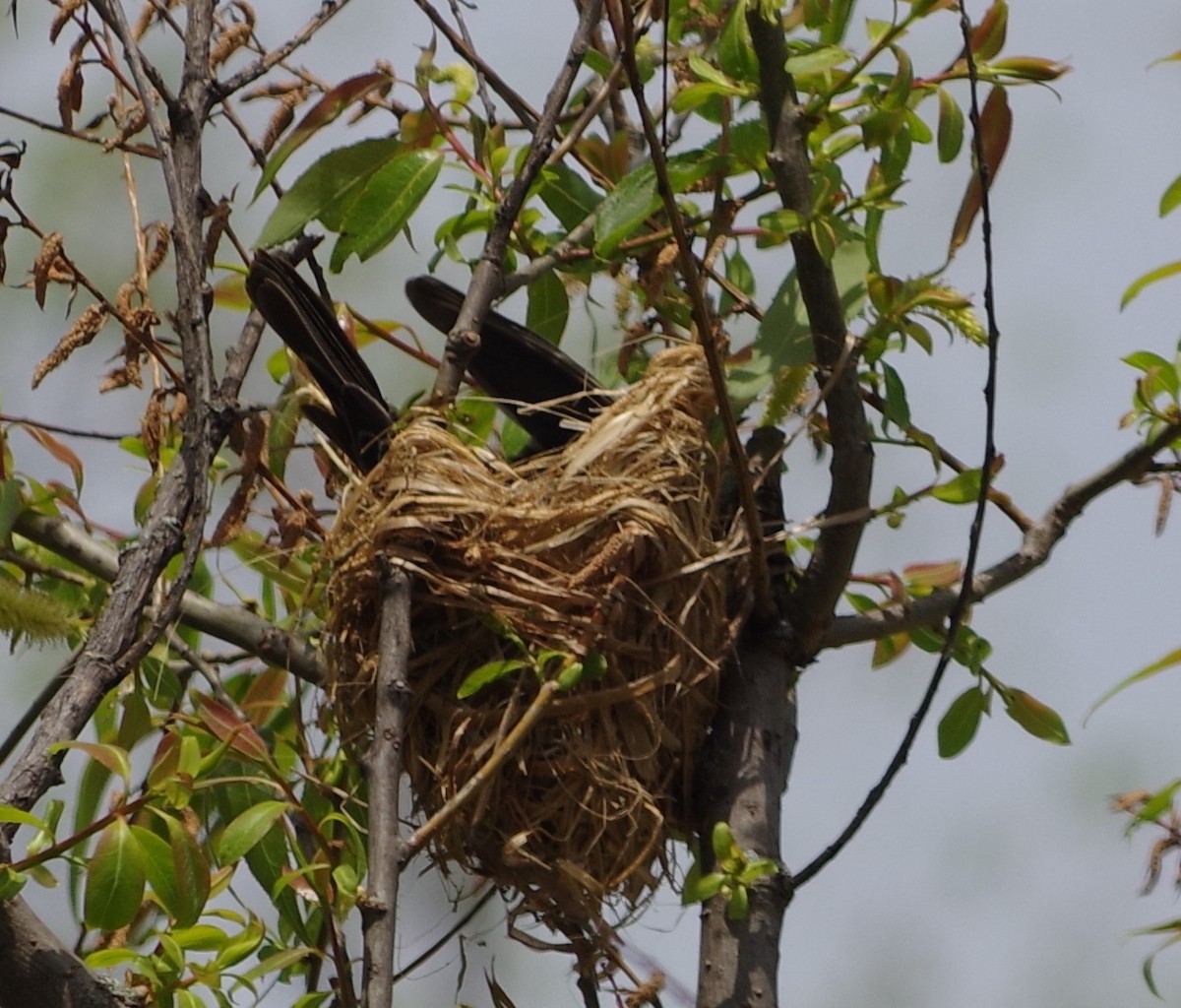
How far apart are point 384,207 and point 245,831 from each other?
0.80 metres

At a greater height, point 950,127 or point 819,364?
point 950,127

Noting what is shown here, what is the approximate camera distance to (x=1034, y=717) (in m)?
2.21

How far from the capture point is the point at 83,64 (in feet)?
6.32

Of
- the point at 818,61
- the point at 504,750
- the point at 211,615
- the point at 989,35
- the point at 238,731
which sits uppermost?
the point at 989,35

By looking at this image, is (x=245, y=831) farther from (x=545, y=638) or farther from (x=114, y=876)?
(x=545, y=638)

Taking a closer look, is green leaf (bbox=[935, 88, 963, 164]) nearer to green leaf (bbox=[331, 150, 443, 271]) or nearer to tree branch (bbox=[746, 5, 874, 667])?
tree branch (bbox=[746, 5, 874, 667])

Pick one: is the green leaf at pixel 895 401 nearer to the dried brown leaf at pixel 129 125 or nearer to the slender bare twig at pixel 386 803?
the slender bare twig at pixel 386 803

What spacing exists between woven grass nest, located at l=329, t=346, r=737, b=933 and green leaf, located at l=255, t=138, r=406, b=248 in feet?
1.03

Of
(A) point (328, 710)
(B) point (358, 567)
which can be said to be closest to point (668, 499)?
(B) point (358, 567)

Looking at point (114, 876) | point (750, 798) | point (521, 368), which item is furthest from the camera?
point (521, 368)

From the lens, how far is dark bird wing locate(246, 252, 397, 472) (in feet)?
6.63

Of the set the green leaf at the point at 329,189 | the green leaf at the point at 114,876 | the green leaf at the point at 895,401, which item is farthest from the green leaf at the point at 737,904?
the green leaf at the point at 329,189

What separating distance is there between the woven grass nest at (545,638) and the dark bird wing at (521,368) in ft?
1.08

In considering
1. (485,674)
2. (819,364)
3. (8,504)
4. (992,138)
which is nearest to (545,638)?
(485,674)
